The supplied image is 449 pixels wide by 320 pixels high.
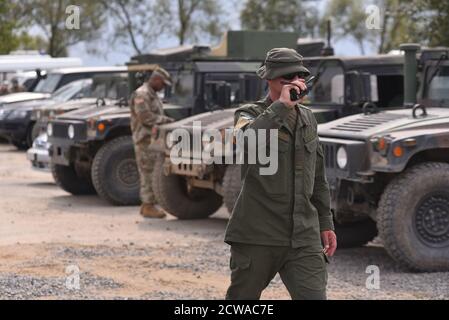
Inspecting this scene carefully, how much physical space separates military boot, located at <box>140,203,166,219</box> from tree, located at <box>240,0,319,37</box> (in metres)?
22.2

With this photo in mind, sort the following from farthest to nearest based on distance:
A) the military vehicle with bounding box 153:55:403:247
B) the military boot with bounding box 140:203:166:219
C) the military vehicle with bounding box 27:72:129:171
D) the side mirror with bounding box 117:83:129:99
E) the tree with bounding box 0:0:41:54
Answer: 1. the tree with bounding box 0:0:41:54
2. the military vehicle with bounding box 27:72:129:171
3. the side mirror with bounding box 117:83:129:99
4. the military boot with bounding box 140:203:166:219
5. the military vehicle with bounding box 153:55:403:247

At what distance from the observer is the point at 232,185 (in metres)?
9.87

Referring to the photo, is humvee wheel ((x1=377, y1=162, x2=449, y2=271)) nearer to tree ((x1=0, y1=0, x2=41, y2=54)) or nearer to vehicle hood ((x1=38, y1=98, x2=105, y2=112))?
vehicle hood ((x1=38, y1=98, x2=105, y2=112))

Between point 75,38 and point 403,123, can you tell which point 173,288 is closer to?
point 403,123

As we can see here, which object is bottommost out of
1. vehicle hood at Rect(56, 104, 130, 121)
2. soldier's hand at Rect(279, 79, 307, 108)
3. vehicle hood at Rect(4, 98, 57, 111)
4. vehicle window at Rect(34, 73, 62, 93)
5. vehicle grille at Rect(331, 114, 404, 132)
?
vehicle hood at Rect(4, 98, 57, 111)

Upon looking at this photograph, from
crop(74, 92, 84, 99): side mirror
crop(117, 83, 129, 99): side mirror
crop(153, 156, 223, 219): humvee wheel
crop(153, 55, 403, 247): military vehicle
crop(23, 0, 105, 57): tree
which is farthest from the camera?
crop(23, 0, 105, 57): tree

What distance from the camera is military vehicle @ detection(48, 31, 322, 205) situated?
40.6ft

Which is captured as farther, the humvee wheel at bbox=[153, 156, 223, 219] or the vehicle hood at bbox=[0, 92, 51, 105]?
the vehicle hood at bbox=[0, 92, 51, 105]

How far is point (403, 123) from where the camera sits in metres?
8.33

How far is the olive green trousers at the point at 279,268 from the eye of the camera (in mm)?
4734

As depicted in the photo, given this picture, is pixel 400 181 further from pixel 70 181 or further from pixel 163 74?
pixel 70 181

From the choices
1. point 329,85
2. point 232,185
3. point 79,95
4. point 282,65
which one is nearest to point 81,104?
point 79,95

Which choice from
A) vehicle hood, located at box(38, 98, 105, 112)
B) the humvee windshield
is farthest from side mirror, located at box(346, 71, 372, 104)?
vehicle hood, located at box(38, 98, 105, 112)
